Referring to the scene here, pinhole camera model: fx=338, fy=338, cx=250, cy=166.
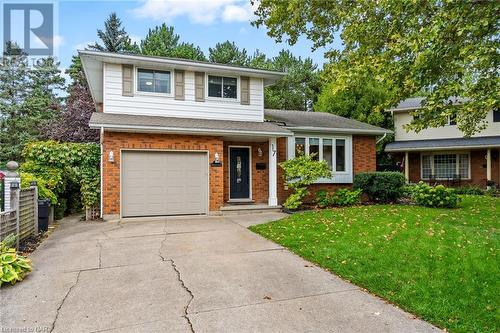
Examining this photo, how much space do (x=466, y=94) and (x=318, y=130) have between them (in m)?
7.69

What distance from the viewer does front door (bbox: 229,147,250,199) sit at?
12789 mm

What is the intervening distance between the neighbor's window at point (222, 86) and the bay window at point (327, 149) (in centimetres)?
315

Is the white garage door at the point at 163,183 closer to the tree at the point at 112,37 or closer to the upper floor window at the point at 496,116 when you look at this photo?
the upper floor window at the point at 496,116

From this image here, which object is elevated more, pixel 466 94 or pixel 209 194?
pixel 466 94

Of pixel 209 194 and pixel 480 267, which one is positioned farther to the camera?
pixel 209 194

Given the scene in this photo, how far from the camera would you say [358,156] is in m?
14.5

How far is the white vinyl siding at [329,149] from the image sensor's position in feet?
44.0

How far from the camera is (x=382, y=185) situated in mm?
12773

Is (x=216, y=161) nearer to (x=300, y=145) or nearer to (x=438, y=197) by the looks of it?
(x=300, y=145)

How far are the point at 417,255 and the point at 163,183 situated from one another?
7811 millimetres

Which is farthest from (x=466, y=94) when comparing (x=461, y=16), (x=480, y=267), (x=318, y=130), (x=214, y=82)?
(x=214, y=82)

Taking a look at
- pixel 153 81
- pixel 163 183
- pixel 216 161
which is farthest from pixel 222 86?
pixel 163 183

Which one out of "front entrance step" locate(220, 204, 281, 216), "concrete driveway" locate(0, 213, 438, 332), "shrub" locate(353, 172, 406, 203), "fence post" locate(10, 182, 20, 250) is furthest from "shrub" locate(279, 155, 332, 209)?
"fence post" locate(10, 182, 20, 250)

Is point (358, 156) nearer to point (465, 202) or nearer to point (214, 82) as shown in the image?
point (465, 202)
